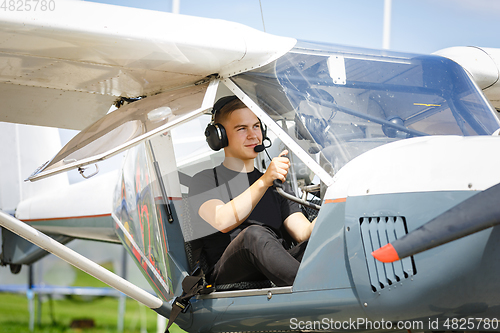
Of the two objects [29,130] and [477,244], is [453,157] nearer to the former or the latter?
[477,244]

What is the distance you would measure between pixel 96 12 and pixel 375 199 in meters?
1.50

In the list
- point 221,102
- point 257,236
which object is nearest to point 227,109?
point 221,102

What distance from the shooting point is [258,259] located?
6.64 ft

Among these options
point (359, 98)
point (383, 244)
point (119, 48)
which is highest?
point (119, 48)

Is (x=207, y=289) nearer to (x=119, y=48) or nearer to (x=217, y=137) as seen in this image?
(x=217, y=137)

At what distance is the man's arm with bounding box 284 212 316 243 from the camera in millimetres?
2318

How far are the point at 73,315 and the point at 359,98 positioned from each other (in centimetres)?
1186

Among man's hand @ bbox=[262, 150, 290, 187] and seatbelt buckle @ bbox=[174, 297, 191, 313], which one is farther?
seatbelt buckle @ bbox=[174, 297, 191, 313]

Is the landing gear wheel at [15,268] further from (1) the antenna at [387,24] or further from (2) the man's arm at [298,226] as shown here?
(1) the antenna at [387,24]

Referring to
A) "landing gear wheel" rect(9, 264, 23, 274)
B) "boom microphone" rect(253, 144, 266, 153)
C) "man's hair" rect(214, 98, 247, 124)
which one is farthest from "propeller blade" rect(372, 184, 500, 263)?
"landing gear wheel" rect(9, 264, 23, 274)

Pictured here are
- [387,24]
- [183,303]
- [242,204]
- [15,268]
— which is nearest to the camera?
[242,204]

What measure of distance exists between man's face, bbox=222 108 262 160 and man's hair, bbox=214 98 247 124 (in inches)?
0.8

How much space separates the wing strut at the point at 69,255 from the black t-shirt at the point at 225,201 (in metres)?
0.48

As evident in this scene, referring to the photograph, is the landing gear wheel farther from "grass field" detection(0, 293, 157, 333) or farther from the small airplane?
the small airplane
